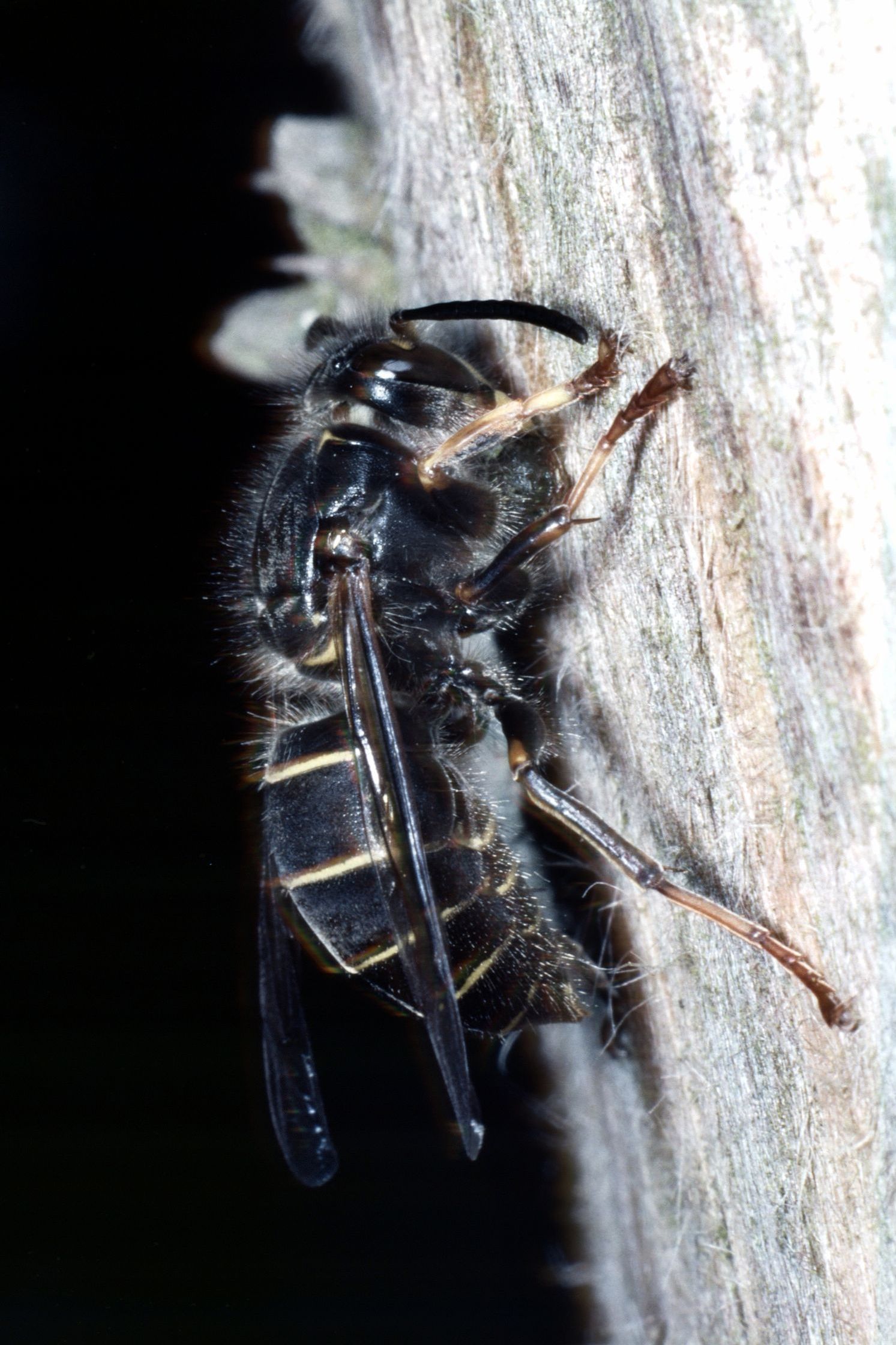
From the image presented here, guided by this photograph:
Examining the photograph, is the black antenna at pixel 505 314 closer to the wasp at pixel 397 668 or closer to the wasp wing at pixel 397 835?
the wasp at pixel 397 668

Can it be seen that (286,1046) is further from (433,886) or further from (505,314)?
(505,314)

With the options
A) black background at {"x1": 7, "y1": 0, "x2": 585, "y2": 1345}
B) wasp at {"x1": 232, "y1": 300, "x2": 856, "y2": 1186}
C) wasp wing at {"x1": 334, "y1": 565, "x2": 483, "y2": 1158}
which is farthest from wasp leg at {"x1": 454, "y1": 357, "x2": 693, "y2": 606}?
black background at {"x1": 7, "y1": 0, "x2": 585, "y2": 1345}

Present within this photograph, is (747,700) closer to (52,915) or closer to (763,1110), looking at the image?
(763,1110)

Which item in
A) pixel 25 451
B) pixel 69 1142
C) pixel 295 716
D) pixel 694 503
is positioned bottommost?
pixel 69 1142

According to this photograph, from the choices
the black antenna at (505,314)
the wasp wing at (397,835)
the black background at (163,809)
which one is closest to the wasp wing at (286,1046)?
the black background at (163,809)

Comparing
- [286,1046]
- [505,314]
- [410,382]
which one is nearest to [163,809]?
[286,1046]

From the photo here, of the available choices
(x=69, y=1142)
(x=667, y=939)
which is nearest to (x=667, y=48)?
(x=667, y=939)

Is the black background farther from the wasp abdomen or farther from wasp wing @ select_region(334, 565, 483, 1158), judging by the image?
wasp wing @ select_region(334, 565, 483, 1158)
